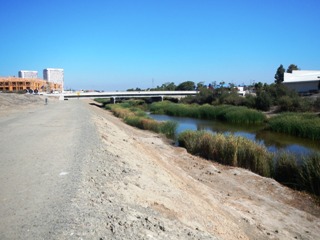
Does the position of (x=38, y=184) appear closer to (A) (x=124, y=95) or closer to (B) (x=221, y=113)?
(B) (x=221, y=113)

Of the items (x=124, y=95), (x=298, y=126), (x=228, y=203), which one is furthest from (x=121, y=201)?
(x=124, y=95)

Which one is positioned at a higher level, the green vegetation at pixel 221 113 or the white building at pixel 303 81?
the white building at pixel 303 81

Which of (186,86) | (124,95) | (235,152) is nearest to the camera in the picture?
(235,152)

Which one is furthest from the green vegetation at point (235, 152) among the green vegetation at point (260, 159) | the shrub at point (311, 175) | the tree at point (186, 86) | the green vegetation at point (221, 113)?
the tree at point (186, 86)

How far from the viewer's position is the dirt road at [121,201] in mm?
5262

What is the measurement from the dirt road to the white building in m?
70.6

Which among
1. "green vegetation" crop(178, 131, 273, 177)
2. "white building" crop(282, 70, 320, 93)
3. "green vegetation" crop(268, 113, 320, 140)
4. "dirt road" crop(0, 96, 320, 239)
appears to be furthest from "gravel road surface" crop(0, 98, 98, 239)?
"white building" crop(282, 70, 320, 93)

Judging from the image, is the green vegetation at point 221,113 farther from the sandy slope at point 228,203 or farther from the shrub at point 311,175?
the shrub at point 311,175

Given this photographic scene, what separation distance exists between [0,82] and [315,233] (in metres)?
132

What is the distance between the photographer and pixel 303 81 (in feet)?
256

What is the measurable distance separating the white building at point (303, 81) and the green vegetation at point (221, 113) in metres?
33.9

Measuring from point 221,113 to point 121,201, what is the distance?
4411 centimetres

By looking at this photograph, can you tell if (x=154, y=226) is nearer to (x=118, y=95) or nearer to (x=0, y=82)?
(x=118, y=95)

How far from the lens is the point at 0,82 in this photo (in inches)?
4665
